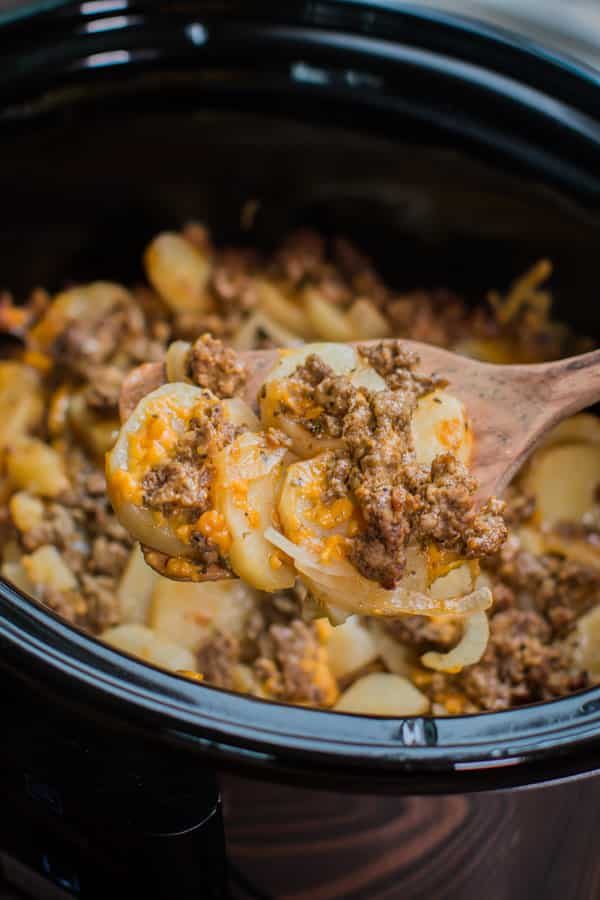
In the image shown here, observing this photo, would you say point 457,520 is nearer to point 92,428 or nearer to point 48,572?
point 48,572

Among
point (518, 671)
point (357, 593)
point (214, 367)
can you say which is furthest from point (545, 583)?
point (214, 367)

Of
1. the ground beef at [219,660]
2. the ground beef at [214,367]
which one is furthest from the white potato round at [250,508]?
the ground beef at [219,660]

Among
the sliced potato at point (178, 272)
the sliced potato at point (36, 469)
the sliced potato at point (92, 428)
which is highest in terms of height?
the sliced potato at point (178, 272)

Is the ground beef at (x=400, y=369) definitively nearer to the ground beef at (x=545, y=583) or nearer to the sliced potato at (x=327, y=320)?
the ground beef at (x=545, y=583)

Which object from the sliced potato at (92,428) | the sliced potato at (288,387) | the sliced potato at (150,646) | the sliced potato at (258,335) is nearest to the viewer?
the sliced potato at (288,387)

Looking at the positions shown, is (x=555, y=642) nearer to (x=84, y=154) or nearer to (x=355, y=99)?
(x=355, y=99)

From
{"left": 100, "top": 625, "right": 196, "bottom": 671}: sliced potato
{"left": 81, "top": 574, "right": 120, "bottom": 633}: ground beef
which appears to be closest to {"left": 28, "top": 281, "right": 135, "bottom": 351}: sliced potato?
{"left": 81, "top": 574, "right": 120, "bottom": 633}: ground beef
